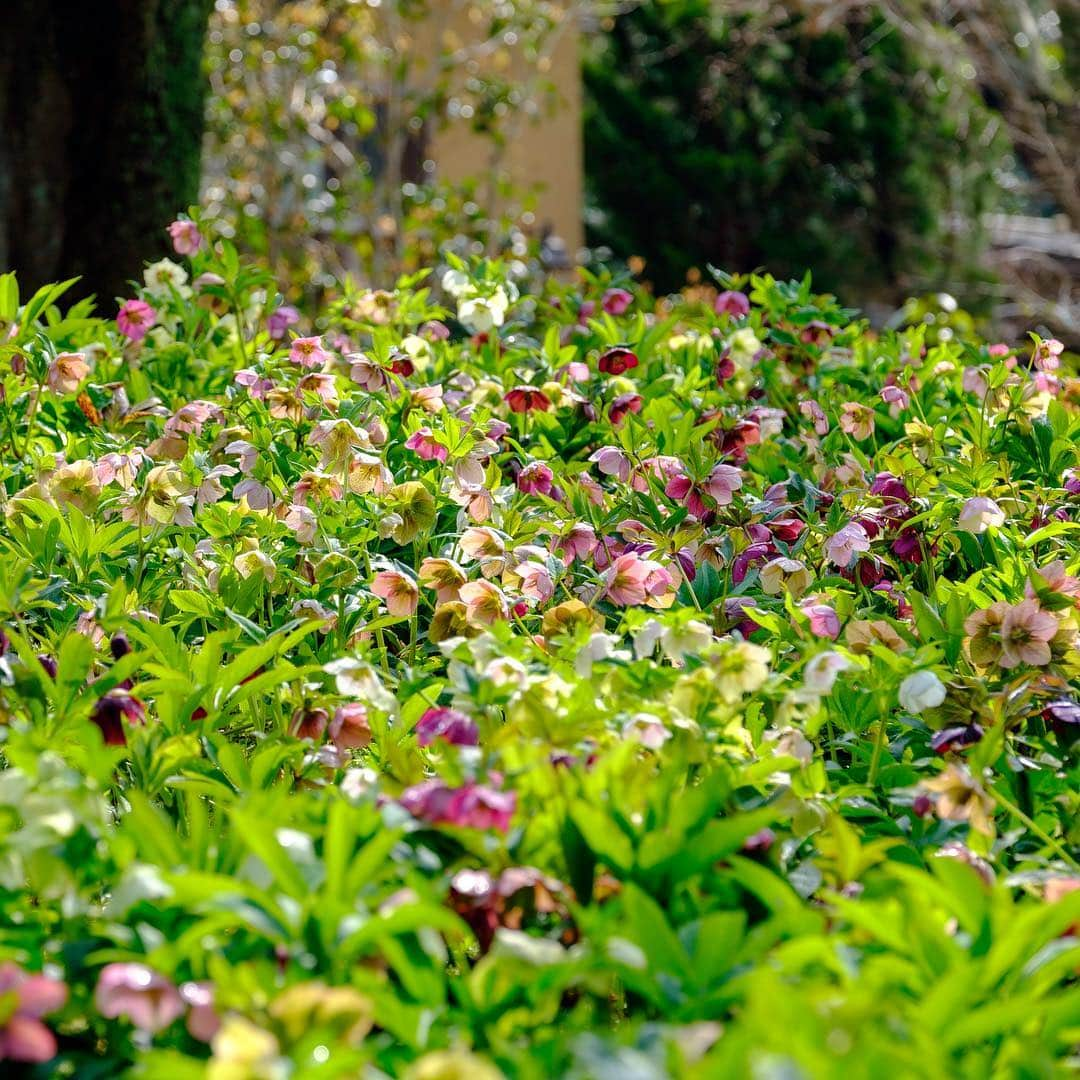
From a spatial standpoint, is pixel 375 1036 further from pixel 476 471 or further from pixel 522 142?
pixel 522 142

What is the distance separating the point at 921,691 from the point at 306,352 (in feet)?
4.52

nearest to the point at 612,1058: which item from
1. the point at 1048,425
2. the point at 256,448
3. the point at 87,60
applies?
the point at 256,448

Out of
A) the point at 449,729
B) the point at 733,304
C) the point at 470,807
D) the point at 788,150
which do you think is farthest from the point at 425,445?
the point at 788,150

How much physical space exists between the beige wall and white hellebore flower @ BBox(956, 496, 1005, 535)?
823 cm

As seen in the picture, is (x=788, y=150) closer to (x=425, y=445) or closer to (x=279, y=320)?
(x=279, y=320)

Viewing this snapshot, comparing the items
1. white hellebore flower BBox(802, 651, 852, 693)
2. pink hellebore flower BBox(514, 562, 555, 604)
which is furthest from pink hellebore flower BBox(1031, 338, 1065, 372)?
white hellebore flower BBox(802, 651, 852, 693)

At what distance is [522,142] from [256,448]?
9.04 meters

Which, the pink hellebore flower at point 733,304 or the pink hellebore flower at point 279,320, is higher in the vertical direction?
the pink hellebore flower at point 733,304

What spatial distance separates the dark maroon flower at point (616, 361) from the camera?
2756 mm

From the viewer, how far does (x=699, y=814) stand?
1163 mm

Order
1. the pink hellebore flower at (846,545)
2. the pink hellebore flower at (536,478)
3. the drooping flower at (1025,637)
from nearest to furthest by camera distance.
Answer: the drooping flower at (1025,637)
the pink hellebore flower at (846,545)
the pink hellebore flower at (536,478)

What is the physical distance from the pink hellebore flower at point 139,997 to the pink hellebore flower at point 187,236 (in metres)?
2.21

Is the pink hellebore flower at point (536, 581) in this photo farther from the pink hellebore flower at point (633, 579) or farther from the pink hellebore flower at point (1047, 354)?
the pink hellebore flower at point (1047, 354)

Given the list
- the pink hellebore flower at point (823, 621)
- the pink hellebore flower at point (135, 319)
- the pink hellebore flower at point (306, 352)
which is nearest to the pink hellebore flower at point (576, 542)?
the pink hellebore flower at point (823, 621)
